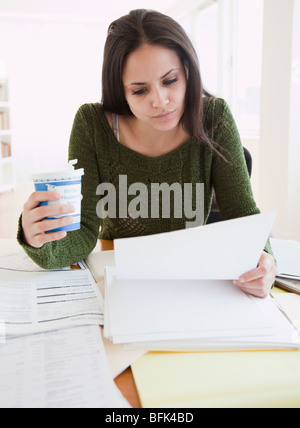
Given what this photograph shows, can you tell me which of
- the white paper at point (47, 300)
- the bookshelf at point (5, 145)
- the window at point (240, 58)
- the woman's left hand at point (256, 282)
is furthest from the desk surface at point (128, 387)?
the bookshelf at point (5, 145)

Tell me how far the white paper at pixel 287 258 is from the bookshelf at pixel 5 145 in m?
5.52

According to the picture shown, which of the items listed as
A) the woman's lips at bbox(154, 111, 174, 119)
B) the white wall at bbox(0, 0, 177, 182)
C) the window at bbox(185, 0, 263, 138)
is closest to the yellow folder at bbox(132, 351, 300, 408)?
the woman's lips at bbox(154, 111, 174, 119)

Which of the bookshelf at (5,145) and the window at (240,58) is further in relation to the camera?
the bookshelf at (5,145)

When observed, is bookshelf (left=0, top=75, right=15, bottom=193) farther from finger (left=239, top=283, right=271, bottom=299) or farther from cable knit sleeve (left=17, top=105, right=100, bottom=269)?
finger (left=239, top=283, right=271, bottom=299)

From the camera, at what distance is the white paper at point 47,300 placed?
0.71 metres

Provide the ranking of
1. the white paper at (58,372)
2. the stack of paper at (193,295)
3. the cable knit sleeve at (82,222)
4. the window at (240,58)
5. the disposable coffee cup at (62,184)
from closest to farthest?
the white paper at (58,372), the stack of paper at (193,295), the disposable coffee cup at (62,184), the cable knit sleeve at (82,222), the window at (240,58)

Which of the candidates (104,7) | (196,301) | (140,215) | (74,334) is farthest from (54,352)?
(104,7)

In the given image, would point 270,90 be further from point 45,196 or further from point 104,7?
point 104,7

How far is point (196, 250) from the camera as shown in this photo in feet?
2.44

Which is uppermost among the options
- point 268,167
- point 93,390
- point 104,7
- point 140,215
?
point 104,7

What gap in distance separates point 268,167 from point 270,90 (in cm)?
67

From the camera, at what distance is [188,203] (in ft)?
4.34

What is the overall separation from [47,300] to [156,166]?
626 mm

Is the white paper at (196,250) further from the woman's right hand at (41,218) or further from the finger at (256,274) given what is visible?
the woman's right hand at (41,218)
